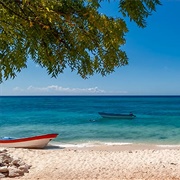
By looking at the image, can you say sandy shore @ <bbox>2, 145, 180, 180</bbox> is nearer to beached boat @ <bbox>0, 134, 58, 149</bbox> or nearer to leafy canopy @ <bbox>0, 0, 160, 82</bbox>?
beached boat @ <bbox>0, 134, 58, 149</bbox>

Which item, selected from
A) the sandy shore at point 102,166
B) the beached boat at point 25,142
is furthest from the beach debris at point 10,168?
the beached boat at point 25,142

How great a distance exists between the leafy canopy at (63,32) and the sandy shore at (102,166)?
691cm

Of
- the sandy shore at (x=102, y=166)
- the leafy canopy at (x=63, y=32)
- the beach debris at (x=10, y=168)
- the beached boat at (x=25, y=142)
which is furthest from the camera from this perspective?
the beached boat at (x=25, y=142)

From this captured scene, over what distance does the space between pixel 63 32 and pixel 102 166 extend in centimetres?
910

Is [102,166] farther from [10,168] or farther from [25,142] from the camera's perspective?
[25,142]

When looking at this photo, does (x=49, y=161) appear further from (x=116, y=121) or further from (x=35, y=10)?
(x=116, y=121)

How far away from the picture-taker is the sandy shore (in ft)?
33.7

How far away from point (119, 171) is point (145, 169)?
983 millimetres

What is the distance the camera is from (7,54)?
130 inches

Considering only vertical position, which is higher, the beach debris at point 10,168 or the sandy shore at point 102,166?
the beach debris at point 10,168

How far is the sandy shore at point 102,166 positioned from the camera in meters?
10.3

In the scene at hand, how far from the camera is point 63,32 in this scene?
3197 mm

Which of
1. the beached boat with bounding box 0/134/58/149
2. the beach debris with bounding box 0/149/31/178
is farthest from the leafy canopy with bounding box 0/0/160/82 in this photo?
the beached boat with bounding box 0/134/58/149

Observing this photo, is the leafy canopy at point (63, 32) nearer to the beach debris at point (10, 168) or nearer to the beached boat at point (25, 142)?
the beach debris at point (10, 168)
